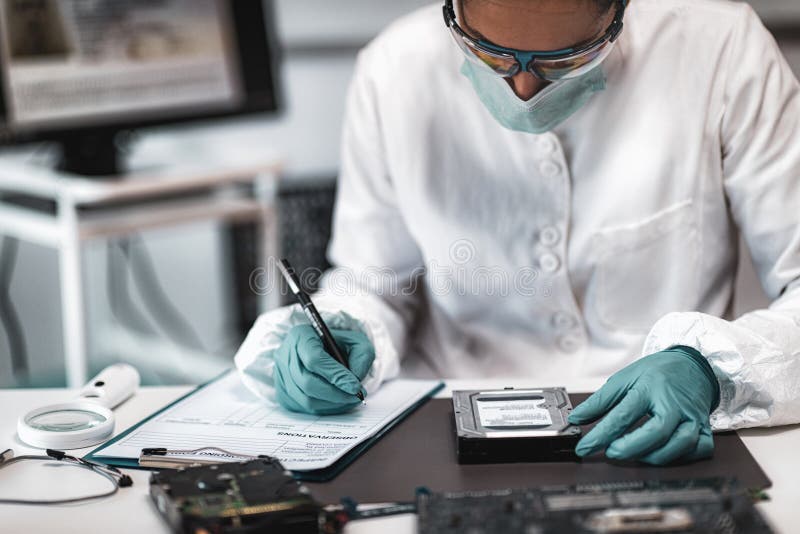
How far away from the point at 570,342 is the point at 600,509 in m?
0.67

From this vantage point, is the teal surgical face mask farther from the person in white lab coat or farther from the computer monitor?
the computer monitor

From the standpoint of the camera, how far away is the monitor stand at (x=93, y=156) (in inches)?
85.0

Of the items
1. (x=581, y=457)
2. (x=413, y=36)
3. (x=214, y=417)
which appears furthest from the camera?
(x=413, y=36)

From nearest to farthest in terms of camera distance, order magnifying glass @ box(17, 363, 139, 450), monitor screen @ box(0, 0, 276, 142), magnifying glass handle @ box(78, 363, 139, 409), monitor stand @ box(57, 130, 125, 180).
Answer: magnifying glass @ box(17, 363, 139, 450) → magnifying glass handle @ box(78, 363, 139, 409) → monitor screen @ box(0, 0, 276, 142) → monitor stand @ box(57, 130, 125, 180)

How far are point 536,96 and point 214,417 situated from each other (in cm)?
54

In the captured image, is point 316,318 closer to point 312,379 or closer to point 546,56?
point 312,379

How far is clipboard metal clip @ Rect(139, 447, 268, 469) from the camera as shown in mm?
936

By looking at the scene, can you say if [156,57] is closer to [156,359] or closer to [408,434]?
[156,359]

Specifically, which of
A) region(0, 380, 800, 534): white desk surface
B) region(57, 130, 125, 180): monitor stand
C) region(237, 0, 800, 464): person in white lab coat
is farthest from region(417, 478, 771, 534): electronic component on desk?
region(57, 130, 125, 180): monitor stand

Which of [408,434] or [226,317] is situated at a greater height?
[408,434]

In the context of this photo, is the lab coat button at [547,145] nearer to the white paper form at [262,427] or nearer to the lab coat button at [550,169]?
the lab coat button at [550,169]

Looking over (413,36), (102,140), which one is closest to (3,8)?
(102,140)

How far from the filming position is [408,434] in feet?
3.31

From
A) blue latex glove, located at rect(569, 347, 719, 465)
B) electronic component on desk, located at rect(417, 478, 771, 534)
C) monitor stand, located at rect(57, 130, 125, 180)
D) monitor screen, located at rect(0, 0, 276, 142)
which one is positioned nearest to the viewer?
electronic component on desk, located at rect(417, 478, 771, 534)
